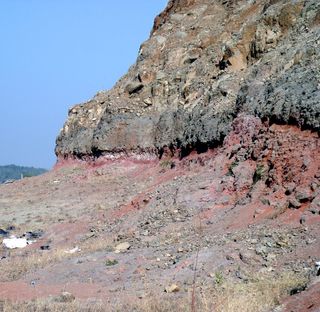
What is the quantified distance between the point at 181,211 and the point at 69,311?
7254 mm

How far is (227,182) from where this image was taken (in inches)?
617

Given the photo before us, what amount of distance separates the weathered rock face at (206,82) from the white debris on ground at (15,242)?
25.9 ft

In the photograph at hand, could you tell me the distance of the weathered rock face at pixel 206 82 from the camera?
17.0m

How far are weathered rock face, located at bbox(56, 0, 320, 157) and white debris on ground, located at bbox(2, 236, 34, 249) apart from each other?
7891mm

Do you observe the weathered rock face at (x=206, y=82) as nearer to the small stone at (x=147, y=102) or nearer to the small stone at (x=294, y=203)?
the small stone at (x=147, y=102)

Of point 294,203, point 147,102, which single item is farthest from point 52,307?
point 147,102

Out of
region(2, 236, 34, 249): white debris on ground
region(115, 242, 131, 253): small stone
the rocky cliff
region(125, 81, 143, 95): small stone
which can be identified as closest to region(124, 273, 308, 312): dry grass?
the rocky cliff

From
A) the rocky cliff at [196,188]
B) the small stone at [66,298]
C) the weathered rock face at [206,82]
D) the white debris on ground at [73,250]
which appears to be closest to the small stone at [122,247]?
the rocky cliff at [196,188]

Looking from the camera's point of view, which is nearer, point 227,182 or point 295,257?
point 295,257

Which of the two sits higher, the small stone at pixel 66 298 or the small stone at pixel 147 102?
the small stone at pixel 147 102

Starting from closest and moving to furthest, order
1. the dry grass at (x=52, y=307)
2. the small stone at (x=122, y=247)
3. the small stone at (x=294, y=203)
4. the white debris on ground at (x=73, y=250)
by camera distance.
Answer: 1. the dry grass at (x=52, y=307)
2. the small stone at (x=294, y=203)
3. the small stone at (x=122, y=247)
4. the white debris on ground at (x=73, y=250)

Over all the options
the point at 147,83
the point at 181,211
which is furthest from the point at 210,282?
the point at 147,83

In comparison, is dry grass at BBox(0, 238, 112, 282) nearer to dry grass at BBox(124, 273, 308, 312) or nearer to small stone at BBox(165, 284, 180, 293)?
small stone at BBox(165, 284, 180, 293)

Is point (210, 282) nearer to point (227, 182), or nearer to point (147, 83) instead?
point (227, 182)
